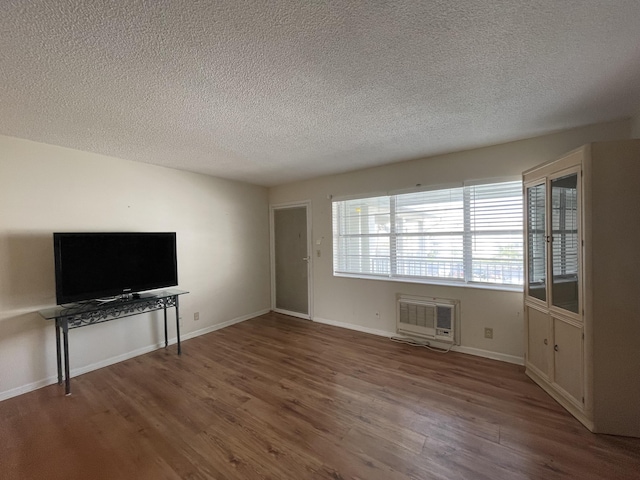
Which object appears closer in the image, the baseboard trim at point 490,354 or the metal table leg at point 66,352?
the metal table leg at point 66,352

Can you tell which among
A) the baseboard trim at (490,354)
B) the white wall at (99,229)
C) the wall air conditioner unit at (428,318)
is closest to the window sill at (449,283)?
the wall air conditioner unit at (428,318)

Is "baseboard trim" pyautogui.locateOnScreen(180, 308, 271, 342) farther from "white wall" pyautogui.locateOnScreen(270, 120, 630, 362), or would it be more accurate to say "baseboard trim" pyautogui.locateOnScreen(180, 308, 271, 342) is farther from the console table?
"white wall" pyautogui.locateOnScreen(270, 120, 630, 362)

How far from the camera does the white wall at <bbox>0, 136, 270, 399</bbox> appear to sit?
247cm

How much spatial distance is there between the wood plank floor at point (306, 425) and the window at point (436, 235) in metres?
1.09

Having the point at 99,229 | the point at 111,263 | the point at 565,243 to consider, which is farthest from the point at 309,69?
the point at 99,229

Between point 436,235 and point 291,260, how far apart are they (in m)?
2.63

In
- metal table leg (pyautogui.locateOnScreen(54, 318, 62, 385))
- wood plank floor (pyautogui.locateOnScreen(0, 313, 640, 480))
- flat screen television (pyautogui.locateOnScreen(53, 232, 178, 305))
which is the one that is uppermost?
flat screen television (pyautogui.locateOnScreen(53, 232, 178, 305))

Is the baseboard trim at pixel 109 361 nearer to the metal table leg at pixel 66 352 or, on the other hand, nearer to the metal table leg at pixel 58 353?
the metal table leg at pixel 58 353

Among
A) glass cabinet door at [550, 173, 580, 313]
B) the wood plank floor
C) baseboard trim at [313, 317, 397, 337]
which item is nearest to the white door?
baseboard trim at [313, 317, 397, 337]

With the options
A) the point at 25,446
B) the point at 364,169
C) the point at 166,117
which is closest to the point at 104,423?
the point at 25,446

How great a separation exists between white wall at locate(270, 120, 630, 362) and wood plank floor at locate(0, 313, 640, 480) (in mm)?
433

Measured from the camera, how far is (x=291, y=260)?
4.93 meters

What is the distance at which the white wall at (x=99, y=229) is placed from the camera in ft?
8.11

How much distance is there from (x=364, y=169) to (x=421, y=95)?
209 cm
